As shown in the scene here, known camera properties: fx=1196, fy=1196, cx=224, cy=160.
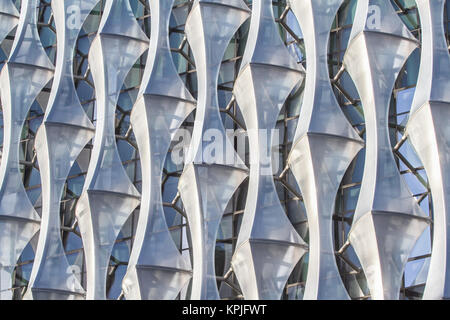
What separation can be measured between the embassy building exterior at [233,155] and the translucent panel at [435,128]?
3cm

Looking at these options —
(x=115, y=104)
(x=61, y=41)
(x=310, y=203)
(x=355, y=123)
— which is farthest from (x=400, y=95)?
(x=61, y=41)

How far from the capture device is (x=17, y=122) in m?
30.8

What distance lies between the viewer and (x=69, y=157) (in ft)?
96.9

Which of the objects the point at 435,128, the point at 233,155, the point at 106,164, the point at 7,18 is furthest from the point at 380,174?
the point at 7,18

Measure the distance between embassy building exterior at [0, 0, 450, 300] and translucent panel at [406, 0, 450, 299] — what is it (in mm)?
32

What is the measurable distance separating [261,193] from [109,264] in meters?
4.72

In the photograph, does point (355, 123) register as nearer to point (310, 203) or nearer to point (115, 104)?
point (310, 203)

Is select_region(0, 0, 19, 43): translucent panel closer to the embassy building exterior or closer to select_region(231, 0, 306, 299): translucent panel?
the embassy building exterior

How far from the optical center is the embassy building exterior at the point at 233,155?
2472 cm

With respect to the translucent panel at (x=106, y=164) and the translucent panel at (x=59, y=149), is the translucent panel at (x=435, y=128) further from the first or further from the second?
the translucent panel at (x=59, y=149)

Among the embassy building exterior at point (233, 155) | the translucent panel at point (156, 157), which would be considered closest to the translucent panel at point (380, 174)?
the embassy building exterior at point (233, 155)

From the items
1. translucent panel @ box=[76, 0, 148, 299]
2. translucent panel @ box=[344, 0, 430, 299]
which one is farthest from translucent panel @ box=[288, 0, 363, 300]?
translucent panel @ box=[76, 0, 148, 299]

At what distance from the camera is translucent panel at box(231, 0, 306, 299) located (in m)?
25.2

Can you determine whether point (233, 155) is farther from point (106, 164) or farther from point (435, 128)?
point (435, 128)
